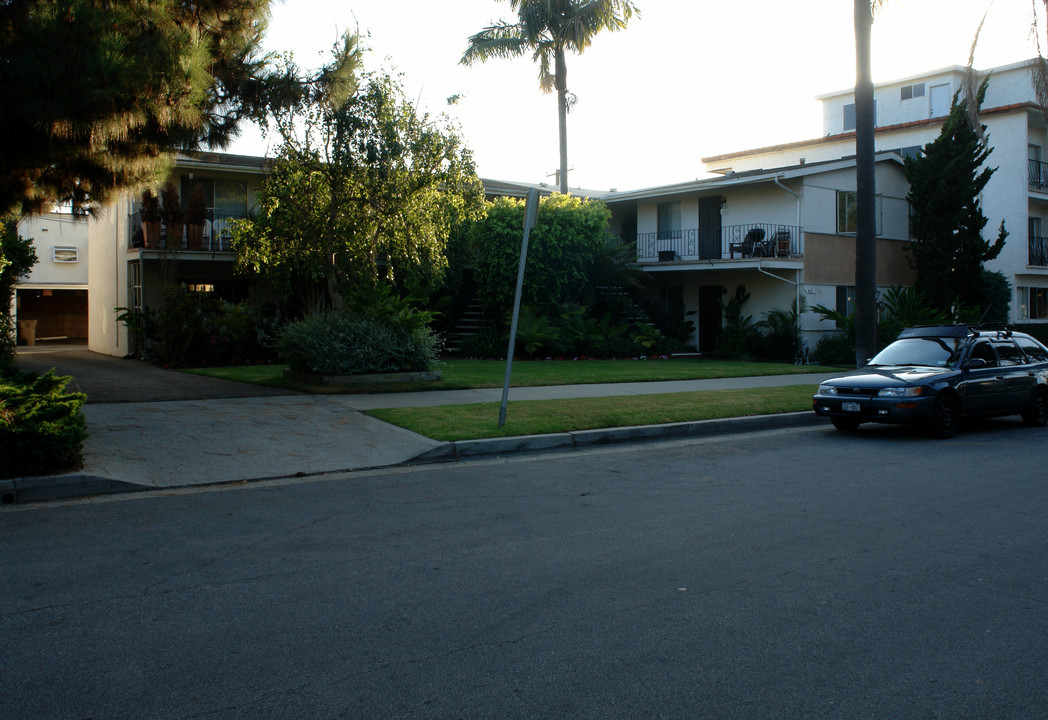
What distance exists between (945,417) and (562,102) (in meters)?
22.5

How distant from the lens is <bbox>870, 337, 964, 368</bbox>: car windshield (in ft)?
40.8

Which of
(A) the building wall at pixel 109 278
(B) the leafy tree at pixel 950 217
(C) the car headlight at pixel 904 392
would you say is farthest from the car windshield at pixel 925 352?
A: (A) the building wall at pixel 109 278

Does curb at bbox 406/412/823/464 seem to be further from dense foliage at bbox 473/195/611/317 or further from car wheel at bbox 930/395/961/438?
dense foliage at bbox 473/195/611/317

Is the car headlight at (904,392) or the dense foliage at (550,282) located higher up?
the dense foliage at (550,282)

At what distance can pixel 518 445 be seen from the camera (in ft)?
34.3

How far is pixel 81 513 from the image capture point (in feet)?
23.6

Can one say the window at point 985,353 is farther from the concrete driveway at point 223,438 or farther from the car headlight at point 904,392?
the concrete driveway at point 223,438

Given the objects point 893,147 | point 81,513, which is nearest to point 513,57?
point 893,147

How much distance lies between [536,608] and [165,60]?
703cm

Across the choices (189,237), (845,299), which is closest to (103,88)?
(189,237)

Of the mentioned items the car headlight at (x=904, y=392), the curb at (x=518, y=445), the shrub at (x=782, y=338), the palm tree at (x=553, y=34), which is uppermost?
the palm tree at (x=553, y=34)

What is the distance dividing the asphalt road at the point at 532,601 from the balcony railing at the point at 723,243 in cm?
1816

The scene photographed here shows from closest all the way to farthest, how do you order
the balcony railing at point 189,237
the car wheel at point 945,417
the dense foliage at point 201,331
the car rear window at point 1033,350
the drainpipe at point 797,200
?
1. the car wheel at point 945,417
2. the car rear window at point 1033,350
3. the dense foliage at point 201,331
4. the balcony railing at point 189,237
5. the drainpipe at point 797,200

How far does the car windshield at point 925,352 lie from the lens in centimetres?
1243
